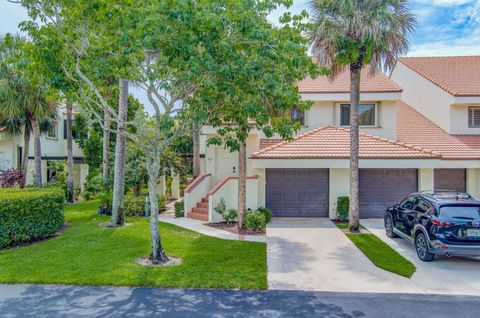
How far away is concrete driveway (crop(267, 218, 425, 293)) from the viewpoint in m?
7.96

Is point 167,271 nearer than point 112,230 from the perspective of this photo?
Yes

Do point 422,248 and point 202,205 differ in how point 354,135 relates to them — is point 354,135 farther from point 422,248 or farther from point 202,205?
point 202,205

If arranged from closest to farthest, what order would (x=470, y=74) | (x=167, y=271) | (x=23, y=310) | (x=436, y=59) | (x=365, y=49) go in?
(x=23, y=310) → (x=167, y=271) → (x=365, y=49) → (x=470, y=74) → (x=436, y=59)

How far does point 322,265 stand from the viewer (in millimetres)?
9523

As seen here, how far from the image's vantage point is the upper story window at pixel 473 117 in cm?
1992

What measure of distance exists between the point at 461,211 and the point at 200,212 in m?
10.7

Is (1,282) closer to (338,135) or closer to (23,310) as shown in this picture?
(23,310)

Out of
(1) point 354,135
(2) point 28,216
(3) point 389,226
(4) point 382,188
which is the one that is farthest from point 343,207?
(2) point 28,216

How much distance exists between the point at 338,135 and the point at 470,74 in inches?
437

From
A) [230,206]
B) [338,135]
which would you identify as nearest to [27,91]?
[230,206]

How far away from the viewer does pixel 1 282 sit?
784 cm

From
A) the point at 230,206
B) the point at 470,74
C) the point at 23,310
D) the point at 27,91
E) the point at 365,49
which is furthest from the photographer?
the point at 470,74

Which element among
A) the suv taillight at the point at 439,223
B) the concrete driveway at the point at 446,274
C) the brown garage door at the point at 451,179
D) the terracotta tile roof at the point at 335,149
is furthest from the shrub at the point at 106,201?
the brown garage door at the point at 451,179

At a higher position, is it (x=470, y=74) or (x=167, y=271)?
(x=470, y=74)
